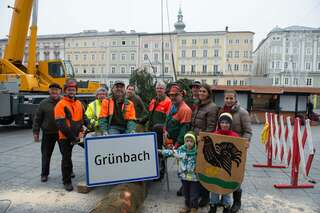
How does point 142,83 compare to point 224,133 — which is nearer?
point 224,133

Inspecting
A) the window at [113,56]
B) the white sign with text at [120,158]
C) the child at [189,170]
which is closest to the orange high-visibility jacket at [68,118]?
the white sign with text at [120,158]

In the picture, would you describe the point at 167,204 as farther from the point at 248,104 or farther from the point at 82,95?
the point at 248,104

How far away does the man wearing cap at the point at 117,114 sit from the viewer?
4152 mm

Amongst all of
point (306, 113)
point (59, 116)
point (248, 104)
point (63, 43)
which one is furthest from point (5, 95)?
point (63, 43)

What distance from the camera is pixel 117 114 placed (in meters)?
4.19

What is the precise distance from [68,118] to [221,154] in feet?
8.28

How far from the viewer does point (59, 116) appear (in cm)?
395

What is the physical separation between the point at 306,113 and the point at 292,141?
15.3 metres

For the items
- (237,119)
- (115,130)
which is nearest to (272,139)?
(237,119)

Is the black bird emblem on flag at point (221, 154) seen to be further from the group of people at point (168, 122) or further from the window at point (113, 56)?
the window at point (113, 56)

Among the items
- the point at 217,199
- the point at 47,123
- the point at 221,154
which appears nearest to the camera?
the point at 221,154

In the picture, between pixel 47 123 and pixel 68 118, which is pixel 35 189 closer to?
pixel 47 123

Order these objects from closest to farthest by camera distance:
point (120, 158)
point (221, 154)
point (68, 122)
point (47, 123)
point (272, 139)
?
point (221, 154), point (120, 158), point (68, 122), point (47, 123), point (272, 139)

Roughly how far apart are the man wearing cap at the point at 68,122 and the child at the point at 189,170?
6.06 ft
